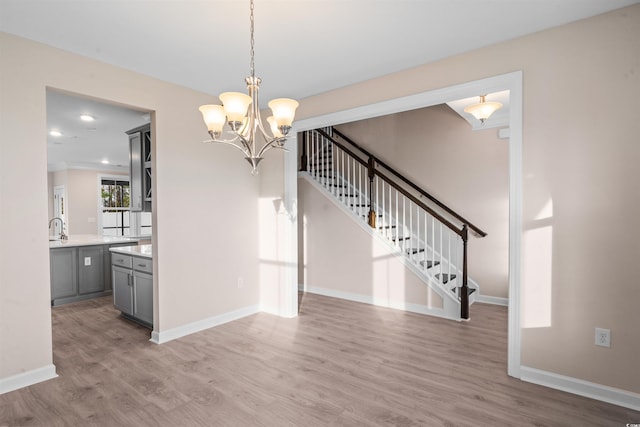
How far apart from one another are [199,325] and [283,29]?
3.09 meters

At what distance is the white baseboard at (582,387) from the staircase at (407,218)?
4.65ft

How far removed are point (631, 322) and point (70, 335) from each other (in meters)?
4.97

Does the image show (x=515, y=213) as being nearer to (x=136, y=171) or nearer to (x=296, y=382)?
(x=296, y=382)

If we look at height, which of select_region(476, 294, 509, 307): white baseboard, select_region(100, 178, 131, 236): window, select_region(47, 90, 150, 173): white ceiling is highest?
select_region(47, 90, 150, 173): white ceiling

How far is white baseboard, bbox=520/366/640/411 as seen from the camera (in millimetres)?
2215

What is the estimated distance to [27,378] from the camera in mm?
2539

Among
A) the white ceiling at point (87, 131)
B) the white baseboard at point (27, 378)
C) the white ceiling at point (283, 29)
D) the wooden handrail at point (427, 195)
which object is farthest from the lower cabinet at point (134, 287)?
the wooden handrail at point (427, 195)

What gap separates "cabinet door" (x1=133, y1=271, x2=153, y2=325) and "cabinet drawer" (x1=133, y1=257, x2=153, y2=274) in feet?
0.16

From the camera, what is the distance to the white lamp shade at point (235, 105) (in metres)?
1.94

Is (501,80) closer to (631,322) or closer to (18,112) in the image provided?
(631,322)

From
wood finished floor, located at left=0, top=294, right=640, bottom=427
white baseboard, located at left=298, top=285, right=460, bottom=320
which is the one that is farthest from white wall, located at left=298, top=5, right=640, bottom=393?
white baseboard, located at left=298, top=285, right=460, bottom=320

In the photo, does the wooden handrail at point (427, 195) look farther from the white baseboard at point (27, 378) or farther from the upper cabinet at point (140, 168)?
the white baseboard at point (27, 378)

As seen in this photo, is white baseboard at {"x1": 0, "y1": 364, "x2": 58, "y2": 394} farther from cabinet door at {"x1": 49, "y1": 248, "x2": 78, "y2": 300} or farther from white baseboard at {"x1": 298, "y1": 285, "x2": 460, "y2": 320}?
white baseboard at {"x1": 298, "y1": 285, "x2": 460, "y2": 320}

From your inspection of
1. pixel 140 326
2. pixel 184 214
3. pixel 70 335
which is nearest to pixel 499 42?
pixel 184 214
